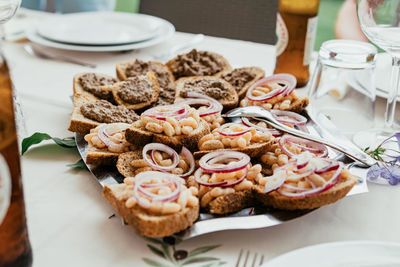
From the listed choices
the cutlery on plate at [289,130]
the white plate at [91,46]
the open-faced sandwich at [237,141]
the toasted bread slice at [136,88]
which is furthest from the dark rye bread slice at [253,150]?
the white plate at [91,46]

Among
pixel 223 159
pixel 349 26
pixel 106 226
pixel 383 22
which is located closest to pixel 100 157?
pixel 106 226

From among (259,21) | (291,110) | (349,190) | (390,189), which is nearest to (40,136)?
(291,110)

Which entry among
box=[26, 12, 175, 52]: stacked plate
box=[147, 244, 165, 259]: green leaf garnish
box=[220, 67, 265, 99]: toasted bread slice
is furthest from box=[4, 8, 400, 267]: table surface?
box=[26, 12, 175, 52]: stacked plate

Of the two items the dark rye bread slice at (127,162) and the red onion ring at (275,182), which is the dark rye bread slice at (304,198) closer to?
the red onion ring at (275,182)

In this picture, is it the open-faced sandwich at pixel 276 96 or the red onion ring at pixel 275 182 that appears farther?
the open-faced sandwich at pixel 276 96

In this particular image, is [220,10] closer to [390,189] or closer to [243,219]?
[390,189]

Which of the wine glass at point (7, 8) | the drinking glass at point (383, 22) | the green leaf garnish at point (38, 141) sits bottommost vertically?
the green leaf garnish at point (38, 141)

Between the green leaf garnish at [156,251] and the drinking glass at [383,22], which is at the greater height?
the drinking glass at [383,22]
